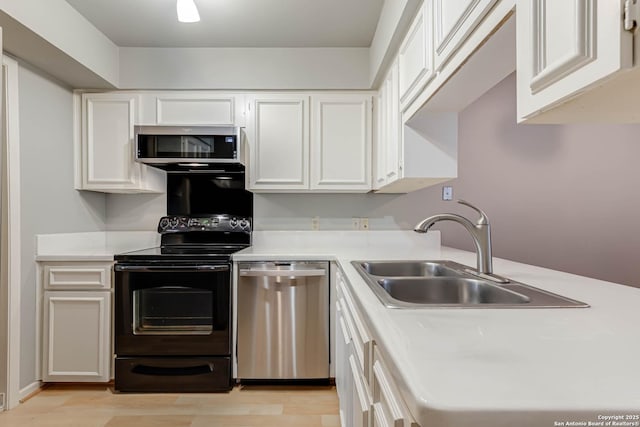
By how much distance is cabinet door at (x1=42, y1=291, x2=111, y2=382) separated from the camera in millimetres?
2275

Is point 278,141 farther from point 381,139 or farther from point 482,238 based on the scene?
point 482,238

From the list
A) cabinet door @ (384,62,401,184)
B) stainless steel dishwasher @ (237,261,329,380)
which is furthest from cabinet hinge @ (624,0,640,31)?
stainless steel dishwasher @ (237,261,329,380)

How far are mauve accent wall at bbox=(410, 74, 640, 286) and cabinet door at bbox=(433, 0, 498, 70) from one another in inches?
64.0

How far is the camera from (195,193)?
297 centimetres

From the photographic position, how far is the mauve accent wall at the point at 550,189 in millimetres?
2674

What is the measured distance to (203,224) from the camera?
9.37 feet

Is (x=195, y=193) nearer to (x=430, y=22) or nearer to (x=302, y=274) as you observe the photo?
(x=302, y=274)

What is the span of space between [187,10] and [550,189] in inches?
109

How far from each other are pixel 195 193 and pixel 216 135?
0.66 m

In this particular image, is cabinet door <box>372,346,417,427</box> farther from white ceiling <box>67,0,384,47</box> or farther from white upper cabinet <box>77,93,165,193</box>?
white upper cabinet <box>77,93,165,193</box>

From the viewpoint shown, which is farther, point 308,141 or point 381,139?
point 308,141

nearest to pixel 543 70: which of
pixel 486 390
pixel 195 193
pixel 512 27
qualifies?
pixel 512 27

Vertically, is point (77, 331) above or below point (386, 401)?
below

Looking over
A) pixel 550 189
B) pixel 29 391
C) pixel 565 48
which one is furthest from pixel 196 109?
pixel 550 189
